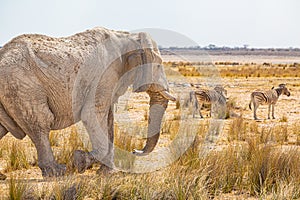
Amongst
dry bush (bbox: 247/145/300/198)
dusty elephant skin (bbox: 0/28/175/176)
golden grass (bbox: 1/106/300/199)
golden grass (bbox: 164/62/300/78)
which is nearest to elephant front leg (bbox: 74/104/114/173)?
dusty elephant skin (bbox: 0/28/175/176)

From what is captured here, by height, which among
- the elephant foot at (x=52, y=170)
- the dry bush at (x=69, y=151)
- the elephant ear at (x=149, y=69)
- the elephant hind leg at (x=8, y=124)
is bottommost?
the dry bush at (x=69, y=151)

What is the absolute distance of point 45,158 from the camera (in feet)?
20.1

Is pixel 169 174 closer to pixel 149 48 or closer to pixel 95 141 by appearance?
pixel 95 141

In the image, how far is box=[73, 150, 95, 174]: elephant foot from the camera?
6.21 m

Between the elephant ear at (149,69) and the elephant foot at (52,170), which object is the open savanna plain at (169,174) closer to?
the elephant foot at (52,170)

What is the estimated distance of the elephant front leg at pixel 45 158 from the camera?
238 inches

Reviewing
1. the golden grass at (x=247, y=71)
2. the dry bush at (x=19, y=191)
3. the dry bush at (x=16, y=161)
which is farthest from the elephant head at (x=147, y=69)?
the golden grass at (x=247, y=71)

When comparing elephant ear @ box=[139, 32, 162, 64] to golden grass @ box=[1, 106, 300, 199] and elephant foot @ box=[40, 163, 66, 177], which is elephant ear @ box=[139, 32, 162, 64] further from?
elephant foot @ box=[40, 163, 66, 177]

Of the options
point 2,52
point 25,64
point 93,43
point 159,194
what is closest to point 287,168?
point 159,194

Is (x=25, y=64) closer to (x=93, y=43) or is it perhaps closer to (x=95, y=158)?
(x=93, y=43)

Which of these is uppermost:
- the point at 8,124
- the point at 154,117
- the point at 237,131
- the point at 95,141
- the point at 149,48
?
the point at 149,48

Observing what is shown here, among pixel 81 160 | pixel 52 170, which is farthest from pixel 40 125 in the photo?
pixel 81 160

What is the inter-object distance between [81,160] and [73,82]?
109 centimetres

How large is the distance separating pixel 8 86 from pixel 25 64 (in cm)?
35
